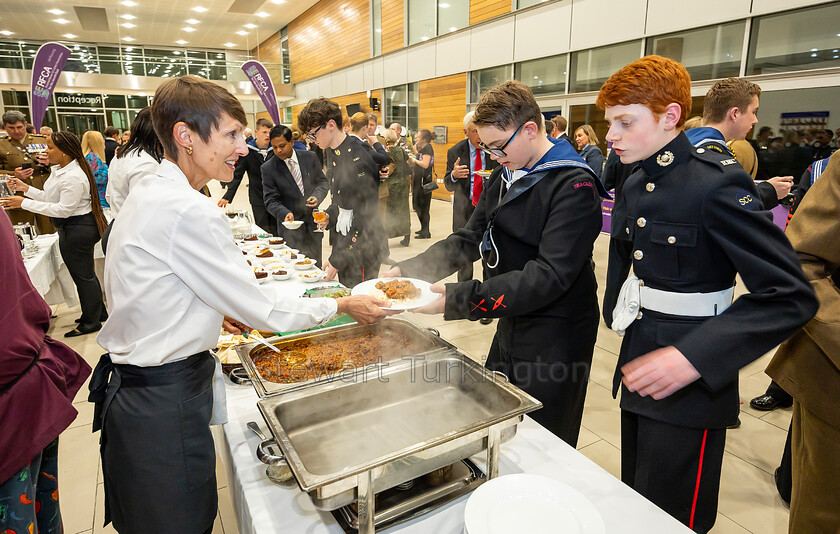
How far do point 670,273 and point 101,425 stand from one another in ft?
5.03

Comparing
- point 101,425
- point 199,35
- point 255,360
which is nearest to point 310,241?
point 255,360

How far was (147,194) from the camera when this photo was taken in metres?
1.09

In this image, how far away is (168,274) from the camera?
109 cm

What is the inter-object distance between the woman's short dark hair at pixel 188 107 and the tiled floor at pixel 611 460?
167 cm

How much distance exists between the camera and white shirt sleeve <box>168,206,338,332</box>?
1074 mm

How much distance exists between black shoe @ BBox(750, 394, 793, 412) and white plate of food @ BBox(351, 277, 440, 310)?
7.80 feet

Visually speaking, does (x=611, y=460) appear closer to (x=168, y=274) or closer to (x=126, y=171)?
→ (x=168, y=274)

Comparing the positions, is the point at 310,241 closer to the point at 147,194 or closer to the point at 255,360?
the point at 255,360

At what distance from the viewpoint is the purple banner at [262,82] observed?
928 centimetres

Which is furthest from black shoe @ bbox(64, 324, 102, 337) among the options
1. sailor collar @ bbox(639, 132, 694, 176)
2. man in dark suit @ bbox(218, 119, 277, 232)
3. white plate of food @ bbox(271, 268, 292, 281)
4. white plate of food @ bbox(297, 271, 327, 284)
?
sailor collar @ bbox(639, 132, 694, 176)

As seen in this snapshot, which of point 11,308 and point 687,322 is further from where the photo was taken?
point 687,322

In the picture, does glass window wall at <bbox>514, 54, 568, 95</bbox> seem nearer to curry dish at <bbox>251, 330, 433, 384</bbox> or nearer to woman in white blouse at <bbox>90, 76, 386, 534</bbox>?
curry dish at <bbox>251, 330, 433, 384</bbox>

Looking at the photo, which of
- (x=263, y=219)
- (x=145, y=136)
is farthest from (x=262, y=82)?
(x=145, y=136)

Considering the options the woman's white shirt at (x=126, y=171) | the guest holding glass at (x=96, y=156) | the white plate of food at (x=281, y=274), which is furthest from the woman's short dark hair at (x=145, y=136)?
the guest holding glass at (x=96, y=156)
